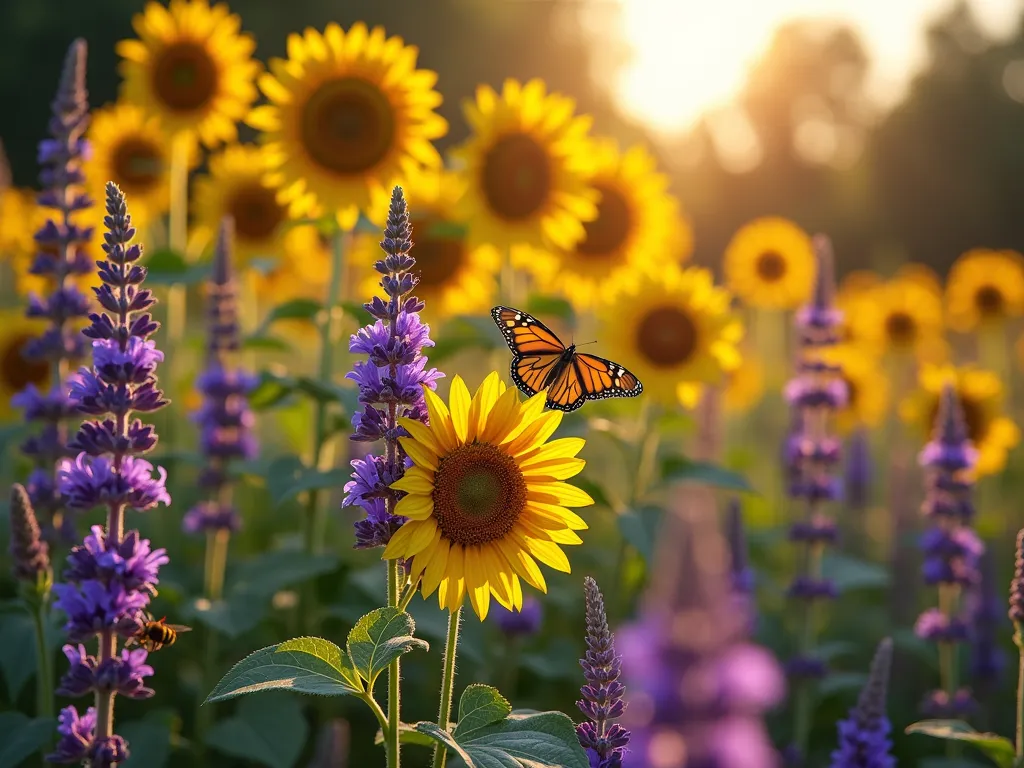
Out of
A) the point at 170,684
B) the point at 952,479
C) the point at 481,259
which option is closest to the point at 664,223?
the point at 481,259

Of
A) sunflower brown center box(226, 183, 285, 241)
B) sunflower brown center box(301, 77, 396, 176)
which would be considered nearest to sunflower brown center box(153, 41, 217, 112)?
sunflower brown center box(226, 183, 285, 241)

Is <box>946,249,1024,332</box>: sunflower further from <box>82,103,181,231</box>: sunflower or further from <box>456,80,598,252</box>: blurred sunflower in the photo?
<box>82,103,181,231</box>: sunflower

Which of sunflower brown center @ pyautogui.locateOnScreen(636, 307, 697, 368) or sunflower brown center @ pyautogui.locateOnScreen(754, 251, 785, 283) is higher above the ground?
sunflower brown center @ pyautogui.locateOnScreen(754, 251, 785, 283)

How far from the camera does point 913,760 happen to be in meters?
5.49

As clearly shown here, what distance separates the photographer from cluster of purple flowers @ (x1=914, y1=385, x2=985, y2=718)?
483cm

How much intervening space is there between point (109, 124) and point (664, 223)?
4600 mm

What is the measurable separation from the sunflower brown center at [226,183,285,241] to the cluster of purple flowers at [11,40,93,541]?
306 cm

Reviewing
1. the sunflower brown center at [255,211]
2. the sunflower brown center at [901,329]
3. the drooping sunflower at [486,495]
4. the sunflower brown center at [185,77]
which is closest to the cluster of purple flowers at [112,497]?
the drooping sunflower at [486,495]

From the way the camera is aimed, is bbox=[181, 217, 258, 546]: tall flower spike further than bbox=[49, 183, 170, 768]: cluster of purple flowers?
Yes

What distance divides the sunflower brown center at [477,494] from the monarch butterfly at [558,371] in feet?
4.06

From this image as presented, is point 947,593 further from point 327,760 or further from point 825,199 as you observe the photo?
point 825,199

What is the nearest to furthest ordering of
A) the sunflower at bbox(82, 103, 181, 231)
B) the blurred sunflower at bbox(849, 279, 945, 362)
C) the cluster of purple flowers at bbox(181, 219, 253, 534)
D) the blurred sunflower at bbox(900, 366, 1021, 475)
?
the cluster of purple flowers at bbox(181, 219, 253, 534), the blurred sunflower at bbox(900, 366, 1021, 475), the sunflower at bbox(82, 103, 181, 231), the blurred sunflower at bbox(849, 279, 945, 362)

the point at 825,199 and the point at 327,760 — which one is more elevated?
the point at 825,199

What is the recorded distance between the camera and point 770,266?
10727 mm
